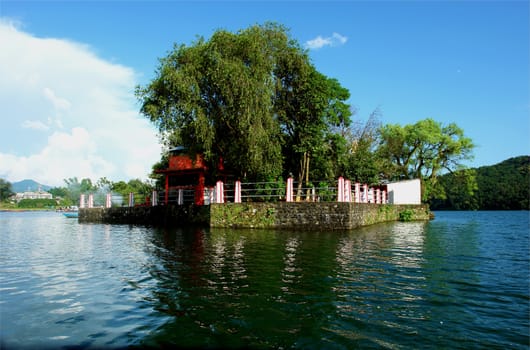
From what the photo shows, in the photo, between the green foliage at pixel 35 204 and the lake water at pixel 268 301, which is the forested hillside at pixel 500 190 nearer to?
the lake water at pixel 268 301

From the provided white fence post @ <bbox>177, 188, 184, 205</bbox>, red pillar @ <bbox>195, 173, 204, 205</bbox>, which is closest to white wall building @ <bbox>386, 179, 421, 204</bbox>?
red pillar @ <bbox>195, 173, 204, 205</bbox>

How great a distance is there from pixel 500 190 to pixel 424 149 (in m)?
46.6

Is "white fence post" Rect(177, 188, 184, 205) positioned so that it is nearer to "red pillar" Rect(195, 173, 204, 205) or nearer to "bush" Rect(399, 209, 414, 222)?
"red pillar" Rect(195, 173, 204, 205)

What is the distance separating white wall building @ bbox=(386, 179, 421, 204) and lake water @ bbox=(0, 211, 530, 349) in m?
21.7

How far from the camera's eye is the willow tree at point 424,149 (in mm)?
39219

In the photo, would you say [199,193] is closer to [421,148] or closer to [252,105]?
[252,105]

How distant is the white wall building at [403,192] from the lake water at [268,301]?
71.4 feet

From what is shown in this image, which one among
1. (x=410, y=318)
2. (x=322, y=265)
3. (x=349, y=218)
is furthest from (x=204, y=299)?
(x=349, y=218)

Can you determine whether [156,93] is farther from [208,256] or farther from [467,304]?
[467,304]

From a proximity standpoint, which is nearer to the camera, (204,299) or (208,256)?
(204,299)

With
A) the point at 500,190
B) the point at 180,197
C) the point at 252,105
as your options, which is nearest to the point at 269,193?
the point at 252,105

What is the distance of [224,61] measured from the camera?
1812 centimetres

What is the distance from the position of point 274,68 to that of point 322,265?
603 inches

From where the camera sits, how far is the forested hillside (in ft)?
238
